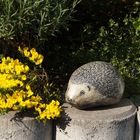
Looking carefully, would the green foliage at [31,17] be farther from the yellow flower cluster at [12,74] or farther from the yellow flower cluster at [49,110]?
the yellow flower cluster at [49,110]

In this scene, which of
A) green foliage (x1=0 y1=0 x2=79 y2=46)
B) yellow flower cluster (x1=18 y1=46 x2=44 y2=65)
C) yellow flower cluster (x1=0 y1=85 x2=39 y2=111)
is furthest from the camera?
yellow flower cluster (x1=18 y1=46 x2=44 y2=65)

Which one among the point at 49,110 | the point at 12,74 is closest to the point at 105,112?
the point at 49,110

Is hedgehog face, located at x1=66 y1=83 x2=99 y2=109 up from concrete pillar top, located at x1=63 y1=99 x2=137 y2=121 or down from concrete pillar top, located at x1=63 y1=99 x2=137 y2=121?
up

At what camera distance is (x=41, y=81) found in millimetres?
3939

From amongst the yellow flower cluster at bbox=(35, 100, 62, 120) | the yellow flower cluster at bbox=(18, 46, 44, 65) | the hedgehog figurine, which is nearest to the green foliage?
the yellow flower cluster at bbox=(18, 46, 44, 65)

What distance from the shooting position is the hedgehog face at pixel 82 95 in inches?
144

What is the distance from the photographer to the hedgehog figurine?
368 centimetres

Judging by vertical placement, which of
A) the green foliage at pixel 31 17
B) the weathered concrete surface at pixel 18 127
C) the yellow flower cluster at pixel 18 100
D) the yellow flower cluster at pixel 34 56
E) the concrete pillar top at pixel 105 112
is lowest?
the weathered concrete surface at pixel 18 127

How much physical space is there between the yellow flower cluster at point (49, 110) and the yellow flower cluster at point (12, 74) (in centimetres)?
25

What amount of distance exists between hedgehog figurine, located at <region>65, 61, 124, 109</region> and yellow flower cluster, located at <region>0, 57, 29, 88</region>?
397 mm

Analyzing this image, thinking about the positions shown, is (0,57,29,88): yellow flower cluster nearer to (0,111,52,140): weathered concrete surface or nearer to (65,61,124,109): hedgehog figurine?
(0,111,52,140): weathered concrete surface

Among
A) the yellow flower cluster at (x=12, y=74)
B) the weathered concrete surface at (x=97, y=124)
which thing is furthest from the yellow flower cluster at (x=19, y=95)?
the weathered concrete surface at (x=97, y=124)

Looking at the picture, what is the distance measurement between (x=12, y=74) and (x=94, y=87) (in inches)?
26.2

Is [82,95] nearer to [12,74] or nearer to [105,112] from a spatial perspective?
[105,112]
